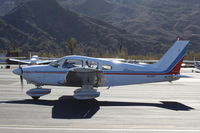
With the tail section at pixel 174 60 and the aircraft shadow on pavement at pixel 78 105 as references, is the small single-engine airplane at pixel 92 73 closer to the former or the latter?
the tail section at pixel 174 60

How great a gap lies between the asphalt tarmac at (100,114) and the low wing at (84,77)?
33.8 inches

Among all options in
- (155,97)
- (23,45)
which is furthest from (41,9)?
(155,97)

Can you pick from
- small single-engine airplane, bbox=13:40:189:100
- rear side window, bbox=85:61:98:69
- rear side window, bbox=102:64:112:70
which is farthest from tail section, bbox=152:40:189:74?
rear side window, bbox=85:61:98:69

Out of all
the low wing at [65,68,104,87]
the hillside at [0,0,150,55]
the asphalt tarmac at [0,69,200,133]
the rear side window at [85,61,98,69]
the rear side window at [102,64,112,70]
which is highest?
the hillside at [0,0,150,55]

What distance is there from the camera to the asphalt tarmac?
402 inches

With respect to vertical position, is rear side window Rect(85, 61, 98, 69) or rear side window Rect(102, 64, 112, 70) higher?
rear side window Rect(85, 61, 98, 69)

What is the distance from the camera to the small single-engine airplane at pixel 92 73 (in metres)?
15.7

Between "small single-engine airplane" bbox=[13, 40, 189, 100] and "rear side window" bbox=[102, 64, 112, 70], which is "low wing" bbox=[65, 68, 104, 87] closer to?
"small single-engine airplane" bbox=[13, 40, 189, 100]

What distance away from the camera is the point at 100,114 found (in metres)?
12.5

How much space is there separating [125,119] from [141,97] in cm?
602

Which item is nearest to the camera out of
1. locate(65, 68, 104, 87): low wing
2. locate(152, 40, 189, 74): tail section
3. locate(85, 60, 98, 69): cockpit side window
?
locate(65, 68, 104, 87): low wing

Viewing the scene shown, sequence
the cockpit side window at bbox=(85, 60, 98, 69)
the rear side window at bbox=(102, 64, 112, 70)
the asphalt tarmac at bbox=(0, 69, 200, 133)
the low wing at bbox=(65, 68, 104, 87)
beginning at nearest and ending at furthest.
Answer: the asphalt tarmac at bbox=(0, 69, 200, 133) < the low wing at bbox=(65, 68, 104, 87) < the cockpit side window at bbox=(85, 60, 98, 69) < the rear side window at bbox=(102, 64, 112, 70)

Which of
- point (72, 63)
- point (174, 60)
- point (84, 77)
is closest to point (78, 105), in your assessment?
point (84, 77)

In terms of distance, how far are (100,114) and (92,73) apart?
3.24m
